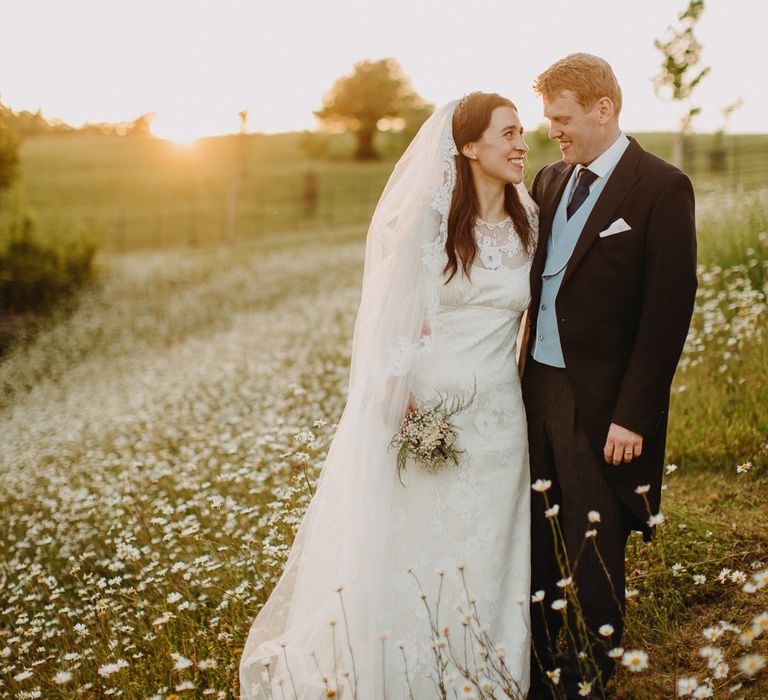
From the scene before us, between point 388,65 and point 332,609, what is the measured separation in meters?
74.6

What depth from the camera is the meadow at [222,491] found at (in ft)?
13.8

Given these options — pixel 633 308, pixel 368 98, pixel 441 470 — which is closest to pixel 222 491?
pixel 441 470

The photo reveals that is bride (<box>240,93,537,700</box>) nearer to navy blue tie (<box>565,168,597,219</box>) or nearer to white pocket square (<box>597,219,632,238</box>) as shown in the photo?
navy blue tie (<box>565,168,597,219</box>)

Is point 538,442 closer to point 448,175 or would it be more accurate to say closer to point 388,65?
point 448,175

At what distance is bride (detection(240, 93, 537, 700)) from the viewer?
3.87 metres

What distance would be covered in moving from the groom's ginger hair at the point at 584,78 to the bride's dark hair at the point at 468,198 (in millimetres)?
395

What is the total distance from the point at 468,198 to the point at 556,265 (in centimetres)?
60

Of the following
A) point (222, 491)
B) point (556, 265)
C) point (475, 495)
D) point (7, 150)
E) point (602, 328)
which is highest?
point (7, 150)

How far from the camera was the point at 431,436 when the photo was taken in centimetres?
370

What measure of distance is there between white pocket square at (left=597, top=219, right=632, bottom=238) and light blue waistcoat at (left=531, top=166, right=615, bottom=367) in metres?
0.16

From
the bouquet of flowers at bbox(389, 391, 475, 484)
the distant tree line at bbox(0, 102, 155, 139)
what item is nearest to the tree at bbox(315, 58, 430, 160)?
the distant tree line at bbox(0, 102, 155, 139)

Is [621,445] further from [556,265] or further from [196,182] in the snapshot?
[196,182]

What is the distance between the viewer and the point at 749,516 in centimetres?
471

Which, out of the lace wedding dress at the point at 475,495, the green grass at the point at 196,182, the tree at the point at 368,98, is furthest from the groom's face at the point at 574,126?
the tree at the point at 368,98
